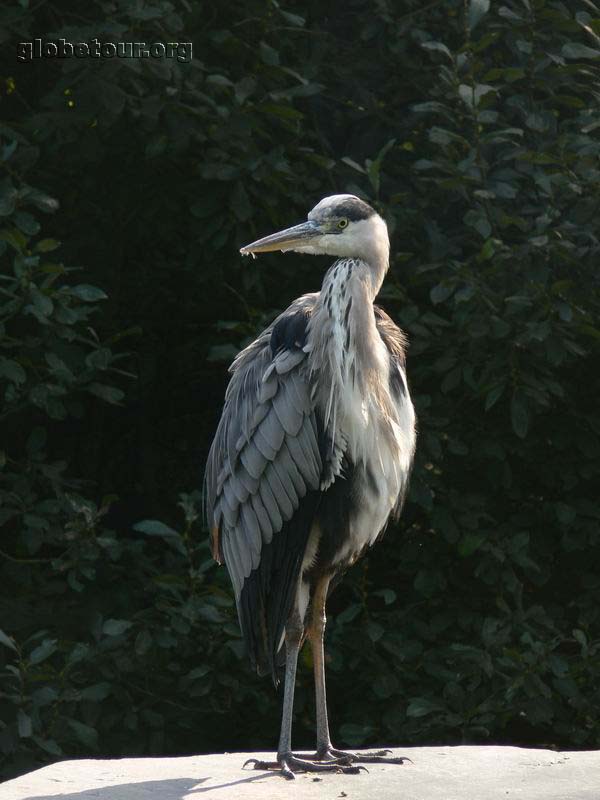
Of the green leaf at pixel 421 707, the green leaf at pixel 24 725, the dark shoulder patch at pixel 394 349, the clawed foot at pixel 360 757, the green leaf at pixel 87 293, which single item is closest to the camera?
the clawed foot at pixel 360 757

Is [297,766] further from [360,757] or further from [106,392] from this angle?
[106,392]

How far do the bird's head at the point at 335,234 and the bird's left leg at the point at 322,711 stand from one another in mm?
1079

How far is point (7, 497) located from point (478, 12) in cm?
256

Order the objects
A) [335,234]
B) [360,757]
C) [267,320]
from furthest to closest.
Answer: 1. [267,320]
2. [335,234]
3. [360,757]

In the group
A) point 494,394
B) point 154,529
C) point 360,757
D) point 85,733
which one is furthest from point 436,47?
point 85,733

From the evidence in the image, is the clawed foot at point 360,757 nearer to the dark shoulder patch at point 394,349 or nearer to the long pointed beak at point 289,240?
the dark shoulder patch at point 394,349

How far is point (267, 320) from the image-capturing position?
5.51 metres

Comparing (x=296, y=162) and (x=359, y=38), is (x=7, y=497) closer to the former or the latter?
(x=296, y=162)

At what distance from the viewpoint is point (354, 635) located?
553cm

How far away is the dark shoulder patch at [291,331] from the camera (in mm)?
4461

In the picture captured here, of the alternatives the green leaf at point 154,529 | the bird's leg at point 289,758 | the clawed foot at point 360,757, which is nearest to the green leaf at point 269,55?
the green leaf at point 154,529

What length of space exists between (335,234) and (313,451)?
27.9 inches

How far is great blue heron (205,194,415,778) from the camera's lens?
4.38 meters

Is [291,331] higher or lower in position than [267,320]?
higher
